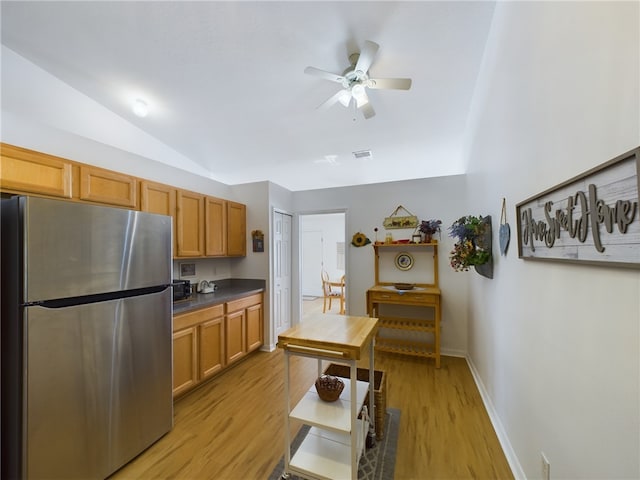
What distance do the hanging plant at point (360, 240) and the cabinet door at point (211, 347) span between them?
2.10m

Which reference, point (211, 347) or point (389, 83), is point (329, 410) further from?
point (389, 83)

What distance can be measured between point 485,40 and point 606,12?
61.7 inches

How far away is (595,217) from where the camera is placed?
84 centimetres

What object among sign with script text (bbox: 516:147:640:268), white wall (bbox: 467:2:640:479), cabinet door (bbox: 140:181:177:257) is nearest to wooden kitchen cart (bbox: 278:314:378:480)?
white wall (bbox: 467:2:640:479)

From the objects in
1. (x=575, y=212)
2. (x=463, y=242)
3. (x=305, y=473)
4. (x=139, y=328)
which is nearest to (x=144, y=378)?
(x=139, y=328)

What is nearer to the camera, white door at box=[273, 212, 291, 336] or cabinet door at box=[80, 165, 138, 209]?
cabinet door at box=[80, 165, 138, 209]

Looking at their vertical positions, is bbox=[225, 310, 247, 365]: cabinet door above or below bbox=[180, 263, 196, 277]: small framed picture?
below

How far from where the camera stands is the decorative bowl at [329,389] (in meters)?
1.63

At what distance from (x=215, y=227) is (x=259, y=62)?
1.89m

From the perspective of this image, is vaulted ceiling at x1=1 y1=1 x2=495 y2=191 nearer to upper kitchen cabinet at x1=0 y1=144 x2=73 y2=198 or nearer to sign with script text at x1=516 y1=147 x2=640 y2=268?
upper kitchen cabinet at x1=0 y1=144 x2=73 y2=198

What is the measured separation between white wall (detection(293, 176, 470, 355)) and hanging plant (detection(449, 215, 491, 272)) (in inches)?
43.8

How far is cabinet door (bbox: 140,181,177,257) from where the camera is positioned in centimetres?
250

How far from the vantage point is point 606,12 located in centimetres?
80

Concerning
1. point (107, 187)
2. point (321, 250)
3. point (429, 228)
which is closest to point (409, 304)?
point (429, 228)
